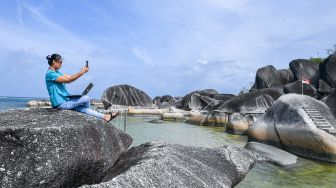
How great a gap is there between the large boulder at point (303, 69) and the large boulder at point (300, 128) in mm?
32019

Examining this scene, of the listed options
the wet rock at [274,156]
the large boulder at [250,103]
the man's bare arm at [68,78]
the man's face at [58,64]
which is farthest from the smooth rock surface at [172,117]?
the man's bare arm at [68,78]

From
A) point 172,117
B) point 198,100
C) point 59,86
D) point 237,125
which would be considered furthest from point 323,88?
point 59,86

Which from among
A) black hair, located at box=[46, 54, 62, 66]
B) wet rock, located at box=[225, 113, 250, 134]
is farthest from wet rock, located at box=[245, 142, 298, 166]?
wet rock, located at box=[225, 113, 250, 134]

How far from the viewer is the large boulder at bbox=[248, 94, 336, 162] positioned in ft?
51.6

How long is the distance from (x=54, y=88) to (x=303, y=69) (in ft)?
156

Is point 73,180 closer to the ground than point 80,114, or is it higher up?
closer to the ground

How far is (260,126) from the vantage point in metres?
19.8

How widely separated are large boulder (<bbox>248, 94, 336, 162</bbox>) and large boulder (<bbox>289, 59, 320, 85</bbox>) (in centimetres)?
3202

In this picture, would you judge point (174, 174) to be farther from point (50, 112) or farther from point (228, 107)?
point (228, 107)

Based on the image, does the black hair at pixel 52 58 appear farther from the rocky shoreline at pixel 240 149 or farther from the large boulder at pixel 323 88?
the large boulder at pixel 323 88

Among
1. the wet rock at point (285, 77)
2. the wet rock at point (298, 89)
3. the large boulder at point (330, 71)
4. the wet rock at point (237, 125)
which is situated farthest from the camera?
the wet rock at point (285, 77)

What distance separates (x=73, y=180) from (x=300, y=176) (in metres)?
8.91

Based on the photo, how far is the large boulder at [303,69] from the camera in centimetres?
4937

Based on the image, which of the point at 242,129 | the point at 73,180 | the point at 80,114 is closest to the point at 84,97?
the point at 80,114
